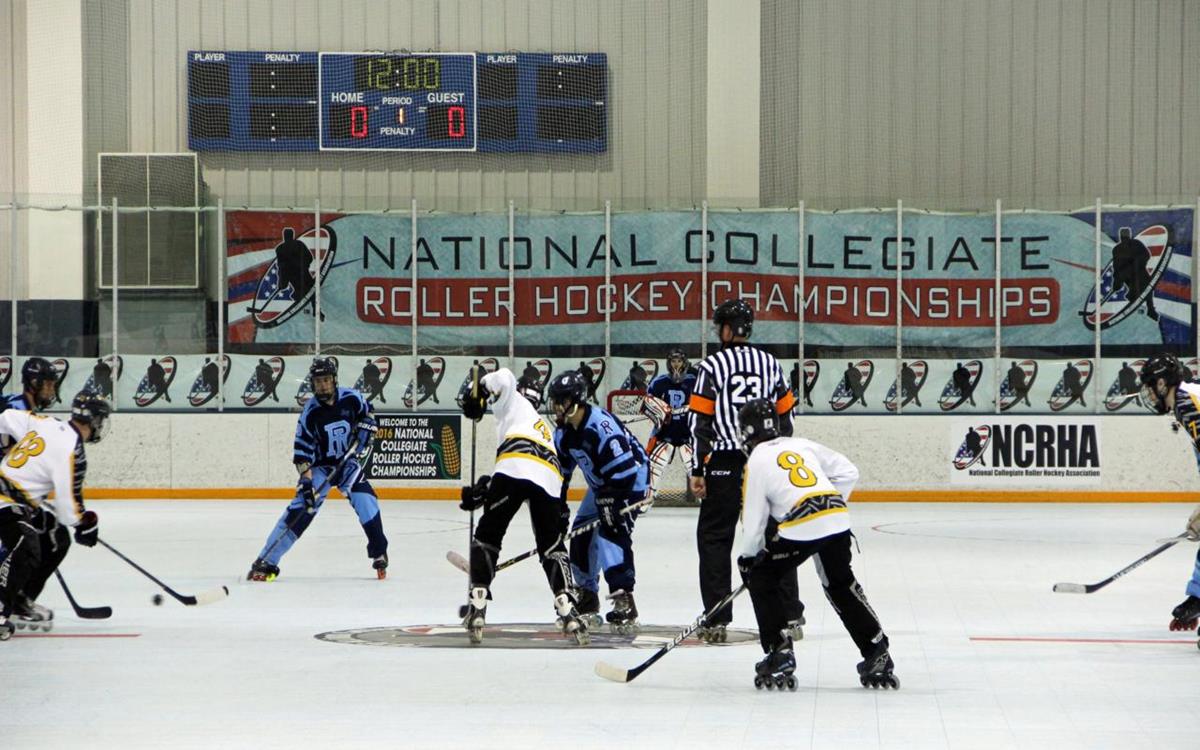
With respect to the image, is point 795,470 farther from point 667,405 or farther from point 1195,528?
point 667,405

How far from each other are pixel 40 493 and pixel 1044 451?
40.5 feet

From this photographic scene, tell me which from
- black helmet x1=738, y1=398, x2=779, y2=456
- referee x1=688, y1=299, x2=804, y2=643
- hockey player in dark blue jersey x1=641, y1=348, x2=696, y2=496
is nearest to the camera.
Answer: black helmet x1=738, y1=398, x2=779, y2=456

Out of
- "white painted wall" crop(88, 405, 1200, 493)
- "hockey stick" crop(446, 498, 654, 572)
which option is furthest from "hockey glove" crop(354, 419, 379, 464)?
"white painted wall" crop(88, 405, 1200, 493)

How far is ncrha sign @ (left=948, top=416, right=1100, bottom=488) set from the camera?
59.3 feet

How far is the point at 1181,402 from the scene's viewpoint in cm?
A: 778

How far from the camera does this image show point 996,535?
46.6ft

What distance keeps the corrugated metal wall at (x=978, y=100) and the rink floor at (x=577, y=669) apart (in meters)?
9.53

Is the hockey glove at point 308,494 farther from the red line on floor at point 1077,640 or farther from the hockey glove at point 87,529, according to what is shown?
the red line on floor at point 1077,640

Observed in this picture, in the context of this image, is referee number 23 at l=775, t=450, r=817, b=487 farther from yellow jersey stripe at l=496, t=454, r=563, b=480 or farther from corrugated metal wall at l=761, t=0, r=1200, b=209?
corrugated metal wall at l=761, t=0, r=1200, b=209

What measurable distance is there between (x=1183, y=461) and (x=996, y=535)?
450 centimetres

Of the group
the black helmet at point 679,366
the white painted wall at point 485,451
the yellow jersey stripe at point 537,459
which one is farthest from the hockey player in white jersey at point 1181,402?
the white painted wall at point 485,451

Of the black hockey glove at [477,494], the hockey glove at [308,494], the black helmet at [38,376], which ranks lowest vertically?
the hockey glove at [308,494]

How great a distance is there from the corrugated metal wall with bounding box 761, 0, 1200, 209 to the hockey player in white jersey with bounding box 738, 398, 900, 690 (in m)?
14.8

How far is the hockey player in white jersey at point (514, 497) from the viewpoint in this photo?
25.4ft
